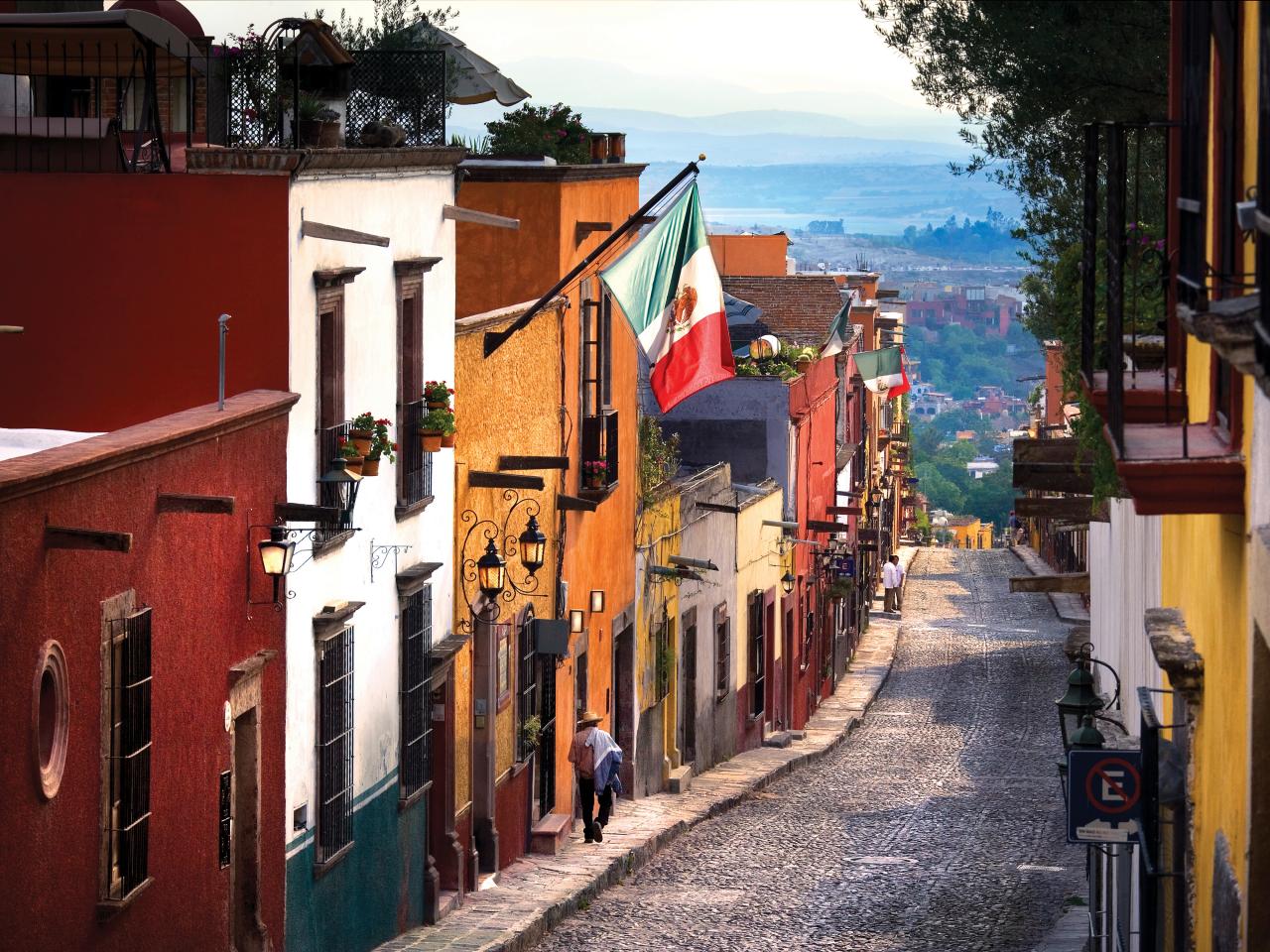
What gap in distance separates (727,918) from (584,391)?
6.74m

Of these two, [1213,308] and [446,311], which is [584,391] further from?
[1213,308]

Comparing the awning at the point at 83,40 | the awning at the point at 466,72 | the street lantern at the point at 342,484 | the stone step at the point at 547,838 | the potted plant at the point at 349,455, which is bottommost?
the stone step at the point at 547,838

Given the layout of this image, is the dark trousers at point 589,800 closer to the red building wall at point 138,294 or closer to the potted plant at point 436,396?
the potted plant at point 436,396

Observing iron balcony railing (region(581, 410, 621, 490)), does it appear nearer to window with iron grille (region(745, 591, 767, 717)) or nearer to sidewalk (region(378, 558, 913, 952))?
sidewalk (region(378, 558, 913, 952))

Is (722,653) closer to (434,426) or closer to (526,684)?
(526,684)

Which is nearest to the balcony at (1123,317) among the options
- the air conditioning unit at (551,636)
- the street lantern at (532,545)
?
the street lantern at (532,545)

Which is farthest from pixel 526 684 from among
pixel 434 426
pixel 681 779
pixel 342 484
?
pixel 681 779

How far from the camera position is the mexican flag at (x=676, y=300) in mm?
16719

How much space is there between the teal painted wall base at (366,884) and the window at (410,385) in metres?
2.12

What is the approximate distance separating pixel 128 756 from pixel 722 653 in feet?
69.4

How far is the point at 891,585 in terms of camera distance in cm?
5334

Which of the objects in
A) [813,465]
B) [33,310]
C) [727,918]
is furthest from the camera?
[813,465]

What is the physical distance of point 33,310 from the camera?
12.5 m

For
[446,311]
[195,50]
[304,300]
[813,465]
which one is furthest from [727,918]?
[813,465]
